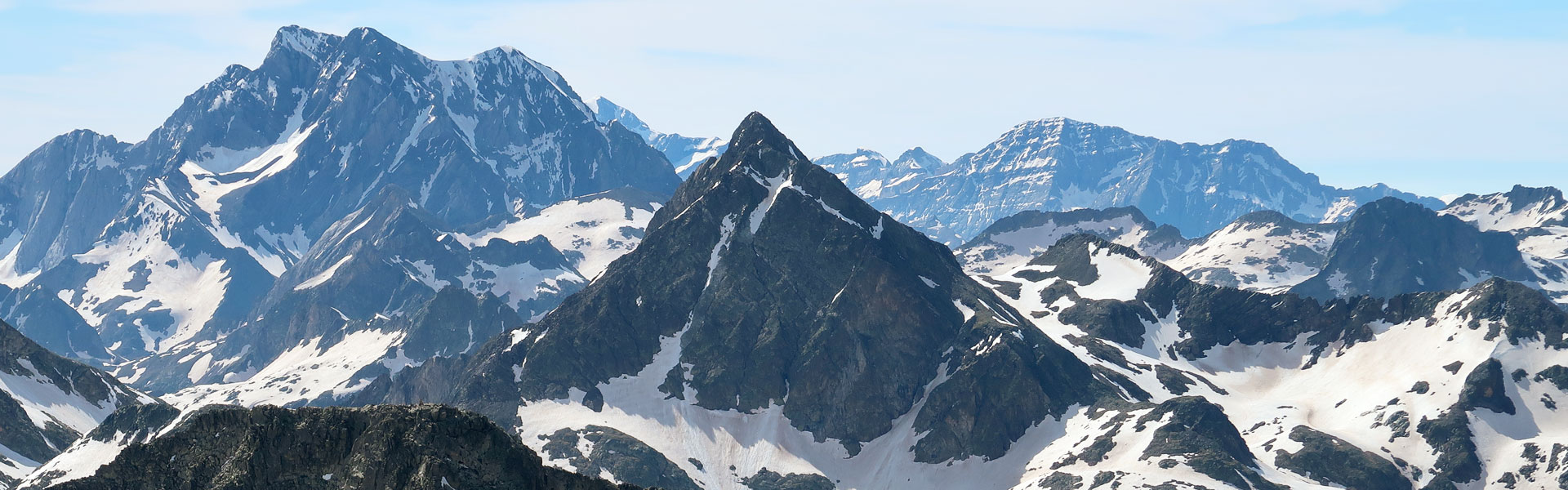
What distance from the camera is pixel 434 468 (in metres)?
200

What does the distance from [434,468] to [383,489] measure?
6587mm

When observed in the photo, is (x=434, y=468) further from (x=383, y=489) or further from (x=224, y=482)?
(x=224, y=482)

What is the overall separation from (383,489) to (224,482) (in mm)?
19298

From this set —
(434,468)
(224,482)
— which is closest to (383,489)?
(434,468)

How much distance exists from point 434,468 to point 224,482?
25449 millimetres

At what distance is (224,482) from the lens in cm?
19975

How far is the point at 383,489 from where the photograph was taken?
199375mm
